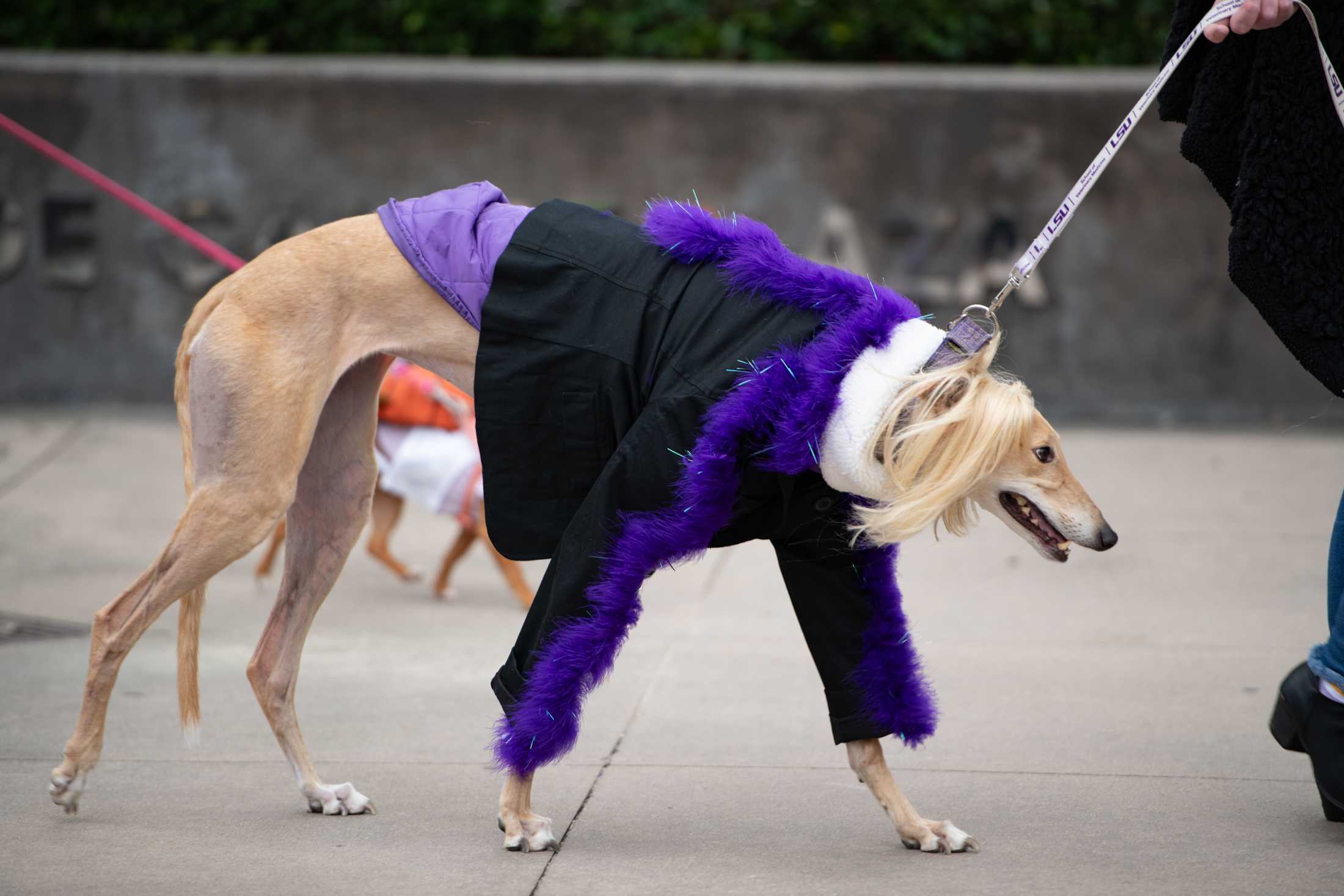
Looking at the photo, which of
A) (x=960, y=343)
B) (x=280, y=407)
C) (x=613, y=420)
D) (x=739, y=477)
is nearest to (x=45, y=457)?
(x=280, y=407)

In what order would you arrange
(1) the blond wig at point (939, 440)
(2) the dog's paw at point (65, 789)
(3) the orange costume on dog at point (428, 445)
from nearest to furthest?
(1) the blond wig at point (939, 440)
(2) the dog's paw at point (65, 789)
(3) the orange costume on dog at point (428, 445)

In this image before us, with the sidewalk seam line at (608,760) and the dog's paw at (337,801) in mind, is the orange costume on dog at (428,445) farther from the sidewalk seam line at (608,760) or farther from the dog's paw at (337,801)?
the dog's paw at (337,801)

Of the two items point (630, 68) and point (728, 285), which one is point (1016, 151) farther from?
point (728, 285)

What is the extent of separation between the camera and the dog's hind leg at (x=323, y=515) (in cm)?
361

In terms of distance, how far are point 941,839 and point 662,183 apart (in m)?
6.31

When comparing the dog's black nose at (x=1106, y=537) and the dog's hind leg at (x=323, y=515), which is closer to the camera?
the dog's black nose at (x=1106, y=537)

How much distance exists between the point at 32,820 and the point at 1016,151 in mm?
7074

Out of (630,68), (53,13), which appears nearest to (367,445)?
(630,68)

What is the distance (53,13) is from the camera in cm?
955

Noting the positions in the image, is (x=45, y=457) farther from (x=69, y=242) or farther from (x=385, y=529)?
(x=385, y=529)

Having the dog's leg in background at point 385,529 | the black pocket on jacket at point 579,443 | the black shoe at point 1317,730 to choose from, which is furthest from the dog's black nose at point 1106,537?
the dog's leg in background at point 385,529

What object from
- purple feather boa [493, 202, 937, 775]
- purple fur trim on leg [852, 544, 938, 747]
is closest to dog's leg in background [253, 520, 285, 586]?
purple feather boa [493, 202, 937, 775]

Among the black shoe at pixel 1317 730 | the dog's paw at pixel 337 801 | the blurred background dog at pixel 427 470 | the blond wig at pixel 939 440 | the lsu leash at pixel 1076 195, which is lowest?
the blurred background dog at pixel 427 470

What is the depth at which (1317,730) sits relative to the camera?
3328 mm
